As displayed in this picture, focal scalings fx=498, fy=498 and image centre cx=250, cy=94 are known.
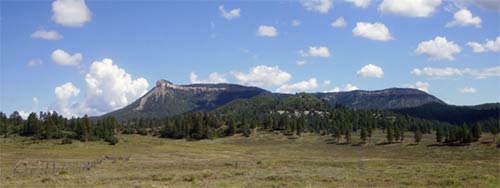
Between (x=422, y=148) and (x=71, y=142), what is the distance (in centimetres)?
9772

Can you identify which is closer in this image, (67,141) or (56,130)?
(67,141)

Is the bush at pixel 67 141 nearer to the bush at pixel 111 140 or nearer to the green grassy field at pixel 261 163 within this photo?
the green grassy field at pixel 261 163

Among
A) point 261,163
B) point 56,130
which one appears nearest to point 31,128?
point 56,130

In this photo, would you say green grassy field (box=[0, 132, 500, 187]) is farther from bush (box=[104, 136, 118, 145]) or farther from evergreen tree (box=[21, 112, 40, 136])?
evergreen tree (box=[21, 112, 40, 136])

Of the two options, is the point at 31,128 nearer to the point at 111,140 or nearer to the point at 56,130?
the point at 56,130

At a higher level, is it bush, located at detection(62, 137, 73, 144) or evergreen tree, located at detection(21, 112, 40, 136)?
evergreen tree, located at detection(21, 112, 40, 136)

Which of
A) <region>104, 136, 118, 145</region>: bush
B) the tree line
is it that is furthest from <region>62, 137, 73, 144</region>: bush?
<region>104, 136, 118, 145</region>: bush

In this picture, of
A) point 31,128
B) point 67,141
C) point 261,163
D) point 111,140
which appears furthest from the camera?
A: point 31,128

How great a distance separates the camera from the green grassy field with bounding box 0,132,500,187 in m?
40.9

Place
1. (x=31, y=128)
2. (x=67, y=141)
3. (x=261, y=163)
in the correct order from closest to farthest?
(x=261, y=163) < (x=67, y=141) < (x=31, y=128)

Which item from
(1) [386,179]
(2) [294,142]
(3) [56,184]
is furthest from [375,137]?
(3) [56,184]

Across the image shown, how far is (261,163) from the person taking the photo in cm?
7431

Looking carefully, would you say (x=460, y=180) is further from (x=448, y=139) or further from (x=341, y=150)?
(x=448, y=139)

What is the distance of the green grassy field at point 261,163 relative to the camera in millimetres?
40906
